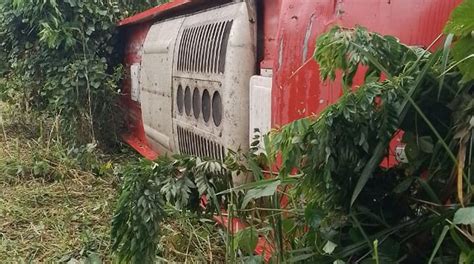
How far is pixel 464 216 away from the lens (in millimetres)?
996

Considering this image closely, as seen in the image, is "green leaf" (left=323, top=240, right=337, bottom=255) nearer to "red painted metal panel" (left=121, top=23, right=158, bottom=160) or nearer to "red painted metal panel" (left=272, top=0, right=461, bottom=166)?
"red painted metal panel" (left=272, top=0, right=461, bottom=166)

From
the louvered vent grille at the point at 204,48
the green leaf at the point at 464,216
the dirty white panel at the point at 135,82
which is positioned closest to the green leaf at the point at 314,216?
the green leaf at the point at 464,216

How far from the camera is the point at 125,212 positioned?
5.21ft

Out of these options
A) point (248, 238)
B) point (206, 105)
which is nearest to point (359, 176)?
point (248, 238)

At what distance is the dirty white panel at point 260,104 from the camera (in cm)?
224

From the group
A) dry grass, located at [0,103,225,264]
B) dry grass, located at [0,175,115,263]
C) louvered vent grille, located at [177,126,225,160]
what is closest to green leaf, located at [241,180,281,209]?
dry grass, located at [0,103,225,264]

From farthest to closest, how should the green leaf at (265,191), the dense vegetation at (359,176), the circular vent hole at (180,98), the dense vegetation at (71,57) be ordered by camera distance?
1. the dense vegetation at (71,57)
2. the circular vent hole at (180,98)
3. the green leaf at (265,191)
4. the dense vegetation at (359,176)

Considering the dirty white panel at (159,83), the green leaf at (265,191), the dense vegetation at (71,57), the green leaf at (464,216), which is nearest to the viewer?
the green leaf at (464,216)

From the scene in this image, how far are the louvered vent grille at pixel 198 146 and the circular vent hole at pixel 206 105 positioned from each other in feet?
0.37

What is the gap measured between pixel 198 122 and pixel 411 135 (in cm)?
201

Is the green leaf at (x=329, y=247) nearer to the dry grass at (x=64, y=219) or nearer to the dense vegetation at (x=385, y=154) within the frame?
the dense vegetation at (x=385, y=154)

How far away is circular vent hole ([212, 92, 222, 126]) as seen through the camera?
2744 millimetres

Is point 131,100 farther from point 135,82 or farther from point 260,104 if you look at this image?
point 260,104

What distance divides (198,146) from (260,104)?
834 millimetres
